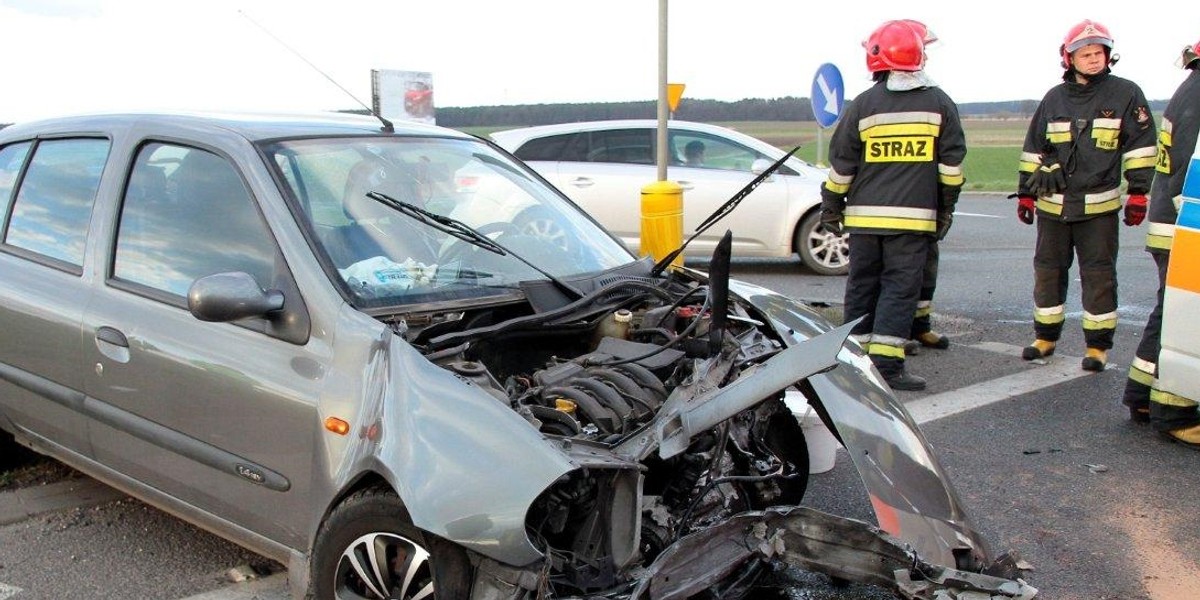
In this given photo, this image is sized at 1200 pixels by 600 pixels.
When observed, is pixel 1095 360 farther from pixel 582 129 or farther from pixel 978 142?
pixel 978 142

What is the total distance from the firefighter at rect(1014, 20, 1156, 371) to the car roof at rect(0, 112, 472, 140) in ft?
12.8

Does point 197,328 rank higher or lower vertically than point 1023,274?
higher

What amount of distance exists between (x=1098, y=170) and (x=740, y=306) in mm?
3444

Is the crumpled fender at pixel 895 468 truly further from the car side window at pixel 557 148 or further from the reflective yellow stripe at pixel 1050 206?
the car side window at pixel 557 148

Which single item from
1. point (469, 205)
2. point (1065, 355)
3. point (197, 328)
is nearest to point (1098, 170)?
point (1065, 355)

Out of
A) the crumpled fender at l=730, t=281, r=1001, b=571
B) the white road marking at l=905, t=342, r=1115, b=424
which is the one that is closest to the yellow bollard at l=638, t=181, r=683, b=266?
the white road marking at l=905, t=342, r=1115, b=424

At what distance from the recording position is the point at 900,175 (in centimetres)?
592

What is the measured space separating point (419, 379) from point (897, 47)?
4066mm

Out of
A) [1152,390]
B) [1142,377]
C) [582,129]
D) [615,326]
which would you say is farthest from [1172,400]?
[582,129]

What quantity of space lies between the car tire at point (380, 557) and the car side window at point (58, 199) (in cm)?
157

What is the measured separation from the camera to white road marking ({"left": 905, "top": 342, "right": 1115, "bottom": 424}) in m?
5.53

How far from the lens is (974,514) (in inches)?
163

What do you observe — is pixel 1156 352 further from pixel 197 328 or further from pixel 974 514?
pixel 197 328

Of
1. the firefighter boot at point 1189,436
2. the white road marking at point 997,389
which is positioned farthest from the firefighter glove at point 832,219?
the firefighter boot at point 1189,436
